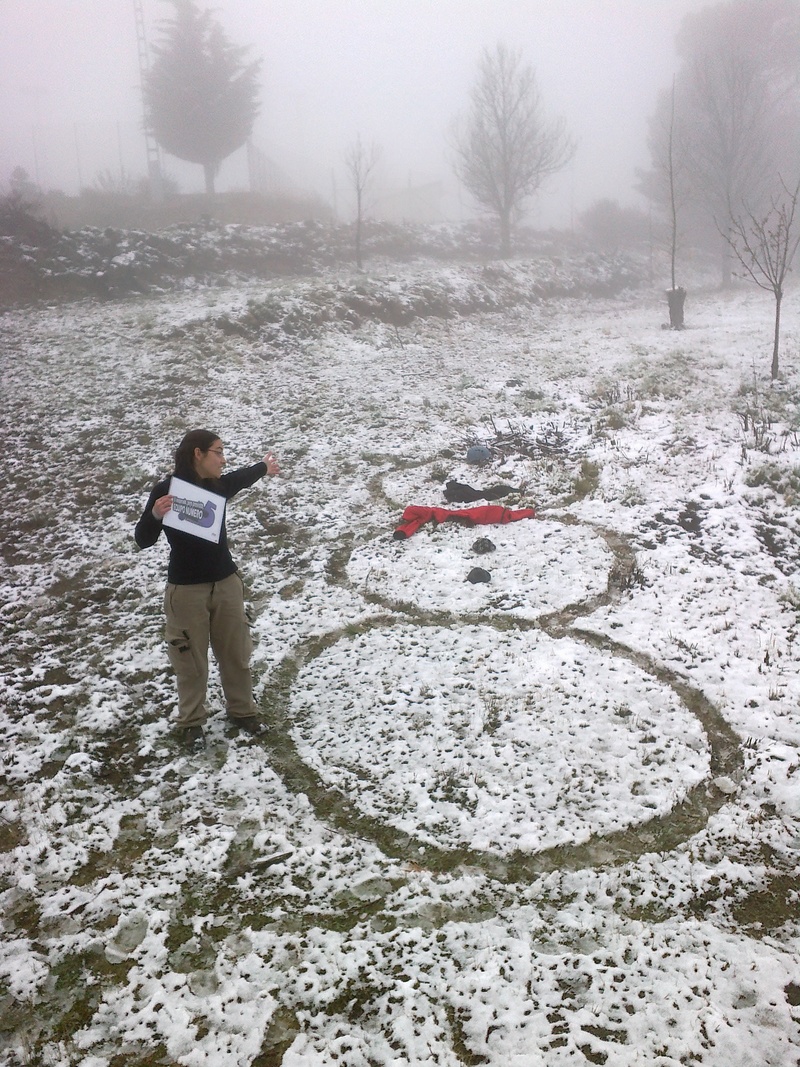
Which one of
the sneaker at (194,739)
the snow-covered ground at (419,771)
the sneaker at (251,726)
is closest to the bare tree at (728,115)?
the snow-covered ground at (419,771)

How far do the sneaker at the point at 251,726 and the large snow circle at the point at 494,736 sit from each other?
0.30 meters

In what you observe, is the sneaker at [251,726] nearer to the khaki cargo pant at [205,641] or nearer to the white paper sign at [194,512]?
the khaki cargo pant at [205,641]

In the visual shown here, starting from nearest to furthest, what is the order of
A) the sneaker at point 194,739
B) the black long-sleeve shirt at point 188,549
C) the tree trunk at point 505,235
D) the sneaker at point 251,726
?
1. the black long-sleeve shirt at point 188,549
2. the sneaker at point 194,739
3. the sneaker at point 251,726
4. the tree trunk at point 505,235

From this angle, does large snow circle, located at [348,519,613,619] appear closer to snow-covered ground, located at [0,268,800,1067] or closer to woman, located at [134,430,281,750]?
snow-covered ground, located at [0,268,800,1067]

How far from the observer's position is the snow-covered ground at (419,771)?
3047 millimetres

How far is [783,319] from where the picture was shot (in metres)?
19.6

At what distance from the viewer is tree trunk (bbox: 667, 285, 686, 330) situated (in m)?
20.2

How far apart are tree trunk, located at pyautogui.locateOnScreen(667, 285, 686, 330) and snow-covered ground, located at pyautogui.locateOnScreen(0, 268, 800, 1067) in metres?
10.6

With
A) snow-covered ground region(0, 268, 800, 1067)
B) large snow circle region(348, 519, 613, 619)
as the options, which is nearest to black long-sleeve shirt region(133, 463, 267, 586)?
snow-covered ground region(0, 268, 800, 1067)

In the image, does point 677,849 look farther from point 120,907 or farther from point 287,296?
point 287,296

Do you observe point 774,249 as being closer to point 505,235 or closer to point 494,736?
point 494,736

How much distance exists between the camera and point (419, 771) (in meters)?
4.70

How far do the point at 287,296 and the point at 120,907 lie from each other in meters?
18.1

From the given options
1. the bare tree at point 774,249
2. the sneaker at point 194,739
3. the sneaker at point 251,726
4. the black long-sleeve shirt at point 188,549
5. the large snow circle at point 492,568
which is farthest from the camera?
the bare tree at point 774,249
